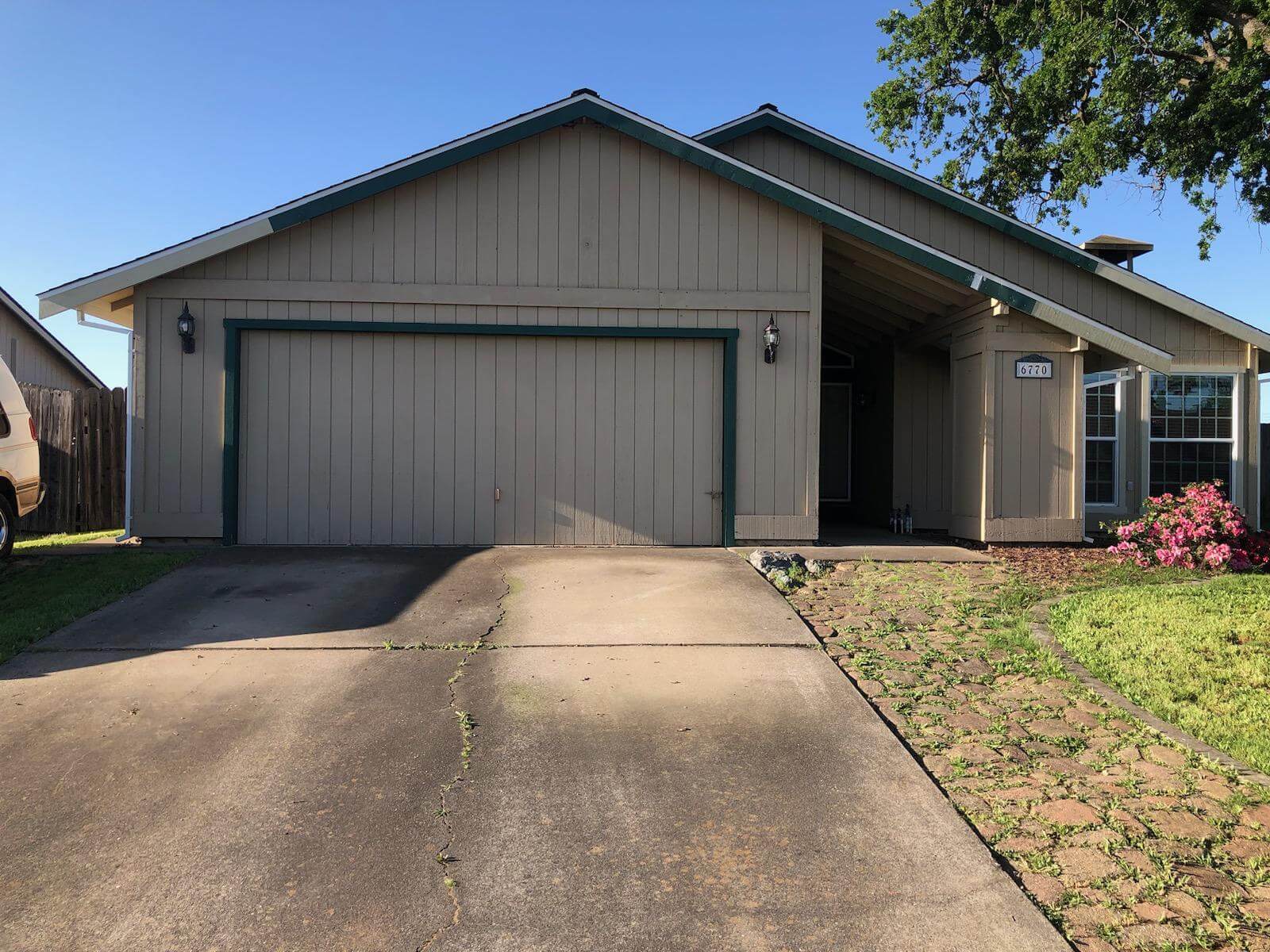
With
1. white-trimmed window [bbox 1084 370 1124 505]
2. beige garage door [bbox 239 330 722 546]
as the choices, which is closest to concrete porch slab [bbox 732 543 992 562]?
beige garage door [bbox 239 330 722 546]

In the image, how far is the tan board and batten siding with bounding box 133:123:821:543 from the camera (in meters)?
8.83

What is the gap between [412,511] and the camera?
29.7 feet

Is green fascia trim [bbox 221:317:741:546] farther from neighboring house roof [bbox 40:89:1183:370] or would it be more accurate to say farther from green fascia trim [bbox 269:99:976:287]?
green fascia trim [bbox 269:99:976:287]

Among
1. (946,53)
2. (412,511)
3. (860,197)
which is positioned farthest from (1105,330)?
(946,53)

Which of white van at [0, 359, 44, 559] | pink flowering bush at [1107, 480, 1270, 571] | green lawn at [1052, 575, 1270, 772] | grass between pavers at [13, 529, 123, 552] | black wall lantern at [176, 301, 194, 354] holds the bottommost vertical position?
green lawn at [1052, 575, 1270, 772]

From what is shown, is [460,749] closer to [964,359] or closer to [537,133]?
[537,133]

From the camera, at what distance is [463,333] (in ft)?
29.4

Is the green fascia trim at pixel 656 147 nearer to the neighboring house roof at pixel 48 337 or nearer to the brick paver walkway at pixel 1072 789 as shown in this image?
the brick paver walkway at pixel 1072 789

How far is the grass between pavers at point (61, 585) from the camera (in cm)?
579

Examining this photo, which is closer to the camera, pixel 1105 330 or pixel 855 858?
pixel 855 858

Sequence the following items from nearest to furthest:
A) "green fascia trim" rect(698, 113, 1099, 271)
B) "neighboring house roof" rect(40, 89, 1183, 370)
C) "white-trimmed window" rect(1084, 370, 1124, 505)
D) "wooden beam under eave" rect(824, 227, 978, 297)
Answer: "neighboring house roof" rect(40, 89, 1183, 370) < "wooden beam under eave" rect(824, 227, 978, 297) < "white-trimmed window" rect(1084, 370, 1124, 505) < "green fascia trim" rect(698, 113, 1099, 271)

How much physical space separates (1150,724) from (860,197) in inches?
394

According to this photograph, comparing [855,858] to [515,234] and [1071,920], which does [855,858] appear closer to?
[1071,920]

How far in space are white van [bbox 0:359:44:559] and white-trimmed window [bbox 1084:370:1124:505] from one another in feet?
41.4
